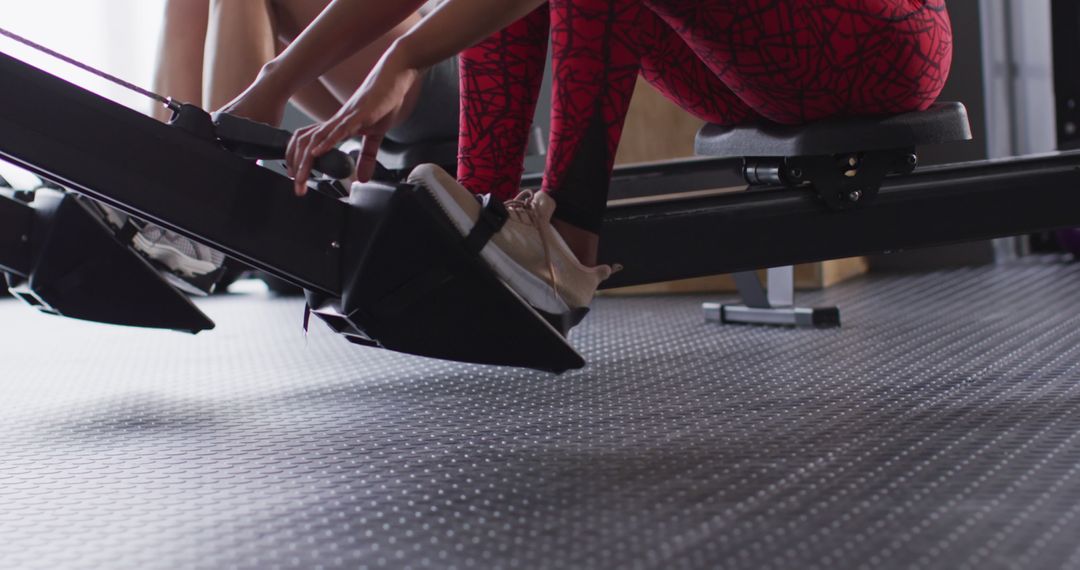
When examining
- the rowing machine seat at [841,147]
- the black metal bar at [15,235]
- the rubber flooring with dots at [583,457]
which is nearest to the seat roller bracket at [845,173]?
the rowing machine seat at [841,147]

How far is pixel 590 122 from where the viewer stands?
883 millimetres

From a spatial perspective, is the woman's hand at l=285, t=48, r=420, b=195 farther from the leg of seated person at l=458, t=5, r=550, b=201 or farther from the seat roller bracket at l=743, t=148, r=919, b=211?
the seat roller bracket at l=743, t=148, r=919, b=211

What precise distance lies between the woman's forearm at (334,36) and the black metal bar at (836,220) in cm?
26

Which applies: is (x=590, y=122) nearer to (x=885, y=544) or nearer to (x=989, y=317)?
(x=885, y=544)

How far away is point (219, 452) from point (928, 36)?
75 centimetres

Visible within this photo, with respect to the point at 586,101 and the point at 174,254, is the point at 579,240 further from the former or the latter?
the point at 174,254

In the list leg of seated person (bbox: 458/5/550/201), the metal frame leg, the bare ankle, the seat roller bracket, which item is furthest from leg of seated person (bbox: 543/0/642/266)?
the metal frame leg

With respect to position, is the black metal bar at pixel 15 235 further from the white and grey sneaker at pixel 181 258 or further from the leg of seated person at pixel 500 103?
the leg of seated person at pixel 500 103

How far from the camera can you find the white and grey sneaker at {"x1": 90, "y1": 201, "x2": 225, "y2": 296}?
129 centimetres

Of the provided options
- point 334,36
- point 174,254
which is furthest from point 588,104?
point 174,254

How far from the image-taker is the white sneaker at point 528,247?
32.3 inches

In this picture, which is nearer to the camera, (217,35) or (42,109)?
(42,109)

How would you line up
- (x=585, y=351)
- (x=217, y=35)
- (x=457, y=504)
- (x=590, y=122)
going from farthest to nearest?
1. (x=585, y=351)
2. (x=217, y=35)
3. (x=590, y=122)
4. (x=457, y=504)

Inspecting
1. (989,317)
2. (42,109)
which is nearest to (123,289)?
(42,109)
